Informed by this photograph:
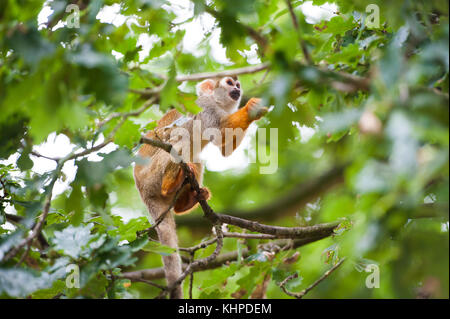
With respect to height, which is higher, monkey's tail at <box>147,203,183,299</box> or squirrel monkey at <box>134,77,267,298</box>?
squirrel monkey at <box>134,77,267,298</box>

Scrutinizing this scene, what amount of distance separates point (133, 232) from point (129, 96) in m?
1.53

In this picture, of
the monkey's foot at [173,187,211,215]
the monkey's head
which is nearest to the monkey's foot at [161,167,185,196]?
the monkey's foot at [173,187,211,215]

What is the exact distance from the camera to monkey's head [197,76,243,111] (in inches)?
262

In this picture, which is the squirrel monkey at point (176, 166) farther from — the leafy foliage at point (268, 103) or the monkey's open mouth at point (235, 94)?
the leafy foliage at point (268, 103)

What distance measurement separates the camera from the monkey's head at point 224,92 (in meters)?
6.66

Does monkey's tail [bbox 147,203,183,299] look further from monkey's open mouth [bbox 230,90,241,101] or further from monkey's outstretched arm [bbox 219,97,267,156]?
monkey's open mouth [bbox 230,90,241,101]

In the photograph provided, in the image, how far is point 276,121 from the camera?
423 centimetres

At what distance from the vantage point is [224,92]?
6.78 metres

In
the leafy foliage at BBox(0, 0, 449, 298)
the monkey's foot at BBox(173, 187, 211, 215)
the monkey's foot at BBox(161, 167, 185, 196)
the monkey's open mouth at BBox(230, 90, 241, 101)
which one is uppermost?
the leafy foliage at BBox(0, 0, 449, 298)

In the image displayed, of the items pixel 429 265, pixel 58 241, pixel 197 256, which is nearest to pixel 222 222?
pixel 197 256

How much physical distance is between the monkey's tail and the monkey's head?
1.91m

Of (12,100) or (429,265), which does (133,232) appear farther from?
(429,265)

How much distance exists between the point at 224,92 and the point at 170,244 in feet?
8.67

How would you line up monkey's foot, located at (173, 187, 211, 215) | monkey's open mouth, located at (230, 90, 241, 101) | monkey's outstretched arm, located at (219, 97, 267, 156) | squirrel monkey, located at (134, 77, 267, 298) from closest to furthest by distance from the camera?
1. squirrel monkey, located at (134, 77, 267, 298)
2. monkey's foot, located at (173, 187, 211, 215)
3. monkey's outstretched arm, located at (219, 97, 267, 156)
4. monkey's open mouth, located at (230, 90, 241, 101)
